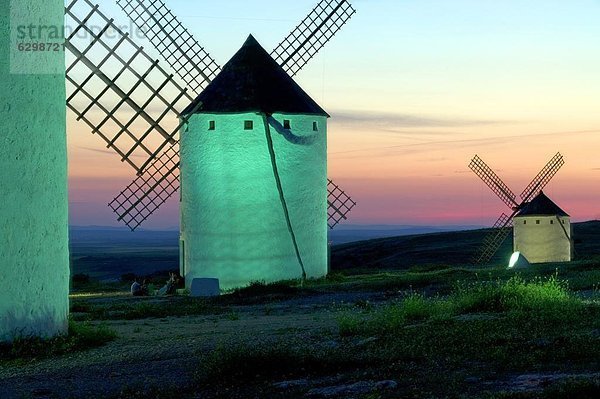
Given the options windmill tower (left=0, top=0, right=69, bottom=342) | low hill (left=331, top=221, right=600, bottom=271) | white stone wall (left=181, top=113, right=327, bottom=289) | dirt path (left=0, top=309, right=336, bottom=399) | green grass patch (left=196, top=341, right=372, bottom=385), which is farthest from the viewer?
low hill (left=331, top=221, right=600, bottom=271)

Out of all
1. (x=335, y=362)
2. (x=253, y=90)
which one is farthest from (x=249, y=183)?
(x=335, y=362)

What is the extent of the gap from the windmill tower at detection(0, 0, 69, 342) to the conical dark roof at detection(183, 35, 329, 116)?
17394mm

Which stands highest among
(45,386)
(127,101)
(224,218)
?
(127,101)

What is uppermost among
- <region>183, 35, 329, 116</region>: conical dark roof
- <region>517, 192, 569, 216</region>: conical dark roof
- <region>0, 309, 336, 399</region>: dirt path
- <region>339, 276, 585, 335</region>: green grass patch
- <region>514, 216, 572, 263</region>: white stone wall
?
<region>183, 35, 329, 116</region>: conical dark roof

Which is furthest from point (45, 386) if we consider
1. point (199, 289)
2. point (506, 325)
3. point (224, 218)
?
point (224, 218)

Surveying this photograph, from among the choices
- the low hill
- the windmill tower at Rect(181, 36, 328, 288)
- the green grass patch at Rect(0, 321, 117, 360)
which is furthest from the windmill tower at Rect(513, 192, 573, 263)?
the green grass patch at Rect(0, 321, 117, 360)

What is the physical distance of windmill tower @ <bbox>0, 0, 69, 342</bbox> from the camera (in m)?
16.2

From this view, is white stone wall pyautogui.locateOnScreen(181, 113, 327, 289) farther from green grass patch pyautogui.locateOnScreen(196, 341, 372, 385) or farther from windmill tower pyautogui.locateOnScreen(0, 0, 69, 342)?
green grass patch pyautogui.locateOnScreen(196, 341, 372, 385)

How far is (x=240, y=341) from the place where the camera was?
16172 mm

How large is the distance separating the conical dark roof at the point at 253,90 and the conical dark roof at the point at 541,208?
24.7m

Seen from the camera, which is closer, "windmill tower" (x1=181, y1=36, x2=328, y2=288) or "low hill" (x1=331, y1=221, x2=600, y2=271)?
"windmill tower" (x1=181, y1=36, x2=328, y2=288)

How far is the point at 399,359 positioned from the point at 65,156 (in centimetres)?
725

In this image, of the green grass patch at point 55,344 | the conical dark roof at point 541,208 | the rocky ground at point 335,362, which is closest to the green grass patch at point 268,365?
the rocky ground at point 335,362

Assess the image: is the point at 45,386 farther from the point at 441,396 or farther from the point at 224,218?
the point at 224,218
